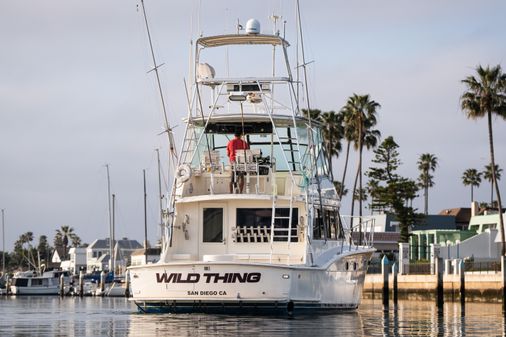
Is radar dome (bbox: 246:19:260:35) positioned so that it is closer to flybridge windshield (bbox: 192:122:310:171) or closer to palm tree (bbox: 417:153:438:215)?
flybridge windshield (bbox: 192:122:310:171)

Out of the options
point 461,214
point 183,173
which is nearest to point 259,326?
point 183,173

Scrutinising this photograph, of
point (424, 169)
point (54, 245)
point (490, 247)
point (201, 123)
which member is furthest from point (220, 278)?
point (54, 245)

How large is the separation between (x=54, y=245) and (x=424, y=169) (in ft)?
256

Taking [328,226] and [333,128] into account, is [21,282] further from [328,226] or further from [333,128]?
[328,226]

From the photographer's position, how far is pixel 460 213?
10581 centimetres

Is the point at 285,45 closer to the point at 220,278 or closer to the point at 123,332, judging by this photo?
the point at 220,278

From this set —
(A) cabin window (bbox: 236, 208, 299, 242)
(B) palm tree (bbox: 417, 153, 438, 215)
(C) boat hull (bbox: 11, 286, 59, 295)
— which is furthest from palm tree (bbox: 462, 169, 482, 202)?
(A) cabin window (bbox: 236, 208, 299, 242)

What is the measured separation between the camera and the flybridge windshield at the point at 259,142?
113ft

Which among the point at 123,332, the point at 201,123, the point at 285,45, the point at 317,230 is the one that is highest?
the point at 285,45

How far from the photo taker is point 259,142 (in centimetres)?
3497

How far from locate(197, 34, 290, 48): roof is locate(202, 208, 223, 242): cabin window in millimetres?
5568

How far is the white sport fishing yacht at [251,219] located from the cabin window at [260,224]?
0.03 m

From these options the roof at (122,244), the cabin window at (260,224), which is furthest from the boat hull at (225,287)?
the roof at (122,244)

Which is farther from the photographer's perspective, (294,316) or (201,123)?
(201,123)
